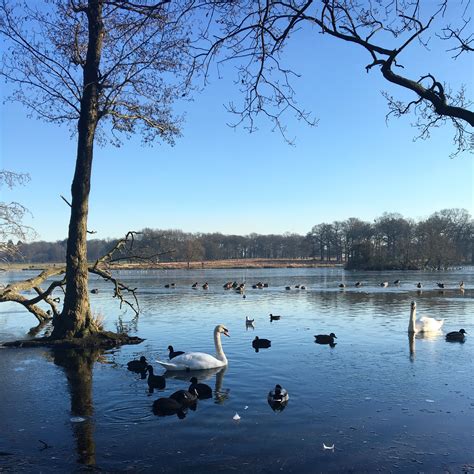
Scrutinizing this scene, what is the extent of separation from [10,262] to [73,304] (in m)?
2.59

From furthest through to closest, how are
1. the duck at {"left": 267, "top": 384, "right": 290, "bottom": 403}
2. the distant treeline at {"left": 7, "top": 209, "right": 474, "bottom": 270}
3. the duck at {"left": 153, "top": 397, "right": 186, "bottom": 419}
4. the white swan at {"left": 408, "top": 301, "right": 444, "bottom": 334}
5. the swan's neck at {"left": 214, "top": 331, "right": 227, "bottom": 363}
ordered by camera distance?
1. the distant treeline at {"left": 7, "top": 209, "right": 474, "bottom": 270}
2. the white swan at {"left": 408, "top": 301, "right": 444, "bottom": 334}
3. the swan's neck at {"left": 214, "top": 331, "right": 227, "bottom": 363}
4. the duck at {"left": 267, "top": 384, "right": 290, "bottom": 403}
5. the duck at {"left": 153, "top": 397, "right": 186, "bottom": 419}

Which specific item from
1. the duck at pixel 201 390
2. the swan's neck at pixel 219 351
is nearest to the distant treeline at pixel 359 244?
the swan's neck at pixel 219 351

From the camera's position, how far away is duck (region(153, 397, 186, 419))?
8.19m

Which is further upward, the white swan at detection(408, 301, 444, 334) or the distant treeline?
the distant treeline

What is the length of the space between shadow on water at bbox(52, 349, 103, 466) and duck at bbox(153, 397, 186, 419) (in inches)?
39.9

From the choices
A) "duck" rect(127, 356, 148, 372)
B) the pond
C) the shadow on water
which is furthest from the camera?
"duck" rect(127, 356, 148, 372)

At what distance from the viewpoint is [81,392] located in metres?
9.46

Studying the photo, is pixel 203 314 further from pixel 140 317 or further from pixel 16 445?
pixel 16 445

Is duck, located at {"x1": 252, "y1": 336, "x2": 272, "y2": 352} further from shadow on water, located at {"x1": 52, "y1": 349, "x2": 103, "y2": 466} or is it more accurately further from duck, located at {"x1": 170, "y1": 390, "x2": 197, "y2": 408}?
duck, located at {"x1": 170, "y1": 390, "x2": 197, "y2": 408}

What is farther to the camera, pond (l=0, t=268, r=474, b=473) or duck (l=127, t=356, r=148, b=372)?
duck (l=127, t=356, r=148, b=372)

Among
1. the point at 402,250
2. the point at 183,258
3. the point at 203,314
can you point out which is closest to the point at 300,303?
the point at 203,314

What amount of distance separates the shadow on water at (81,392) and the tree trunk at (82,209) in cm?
115

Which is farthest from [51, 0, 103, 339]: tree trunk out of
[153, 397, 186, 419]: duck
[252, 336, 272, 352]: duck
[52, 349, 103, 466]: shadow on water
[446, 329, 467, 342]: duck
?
[446, 329, 467, 342]: duck

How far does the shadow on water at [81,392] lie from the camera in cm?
664
